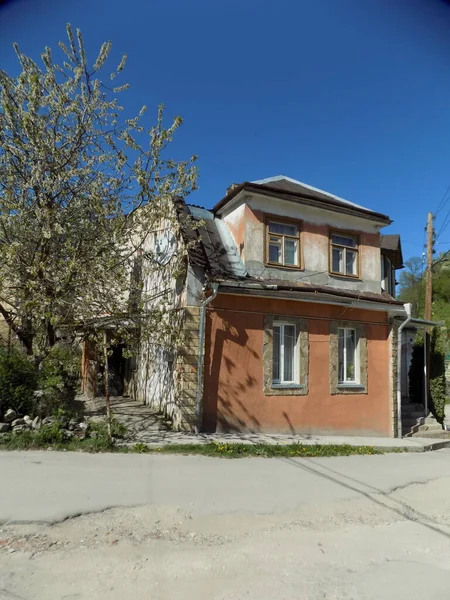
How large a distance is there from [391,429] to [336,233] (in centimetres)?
605

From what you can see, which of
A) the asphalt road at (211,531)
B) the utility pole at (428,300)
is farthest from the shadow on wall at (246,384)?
the utility pole at (428,300)

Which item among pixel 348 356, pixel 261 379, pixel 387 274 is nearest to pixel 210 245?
pixel 261 379

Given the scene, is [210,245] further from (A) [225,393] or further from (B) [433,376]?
(B) [433,376]

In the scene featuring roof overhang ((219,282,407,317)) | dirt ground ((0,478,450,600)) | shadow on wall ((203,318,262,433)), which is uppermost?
roof overhang ((219,282,407,317))

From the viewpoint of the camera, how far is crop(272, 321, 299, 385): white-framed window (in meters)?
11.0

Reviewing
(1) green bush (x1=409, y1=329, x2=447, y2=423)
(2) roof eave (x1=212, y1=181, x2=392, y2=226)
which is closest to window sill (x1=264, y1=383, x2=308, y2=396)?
(2) roof eave (x1=212, y1=181, x2=392, y2=226)

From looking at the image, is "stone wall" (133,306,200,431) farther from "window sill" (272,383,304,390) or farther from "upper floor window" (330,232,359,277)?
"upper floor window" (330,232,359,277)

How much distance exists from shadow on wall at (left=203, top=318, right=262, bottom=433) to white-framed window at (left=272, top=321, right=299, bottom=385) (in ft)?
2.89

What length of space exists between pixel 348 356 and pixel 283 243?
384 cm

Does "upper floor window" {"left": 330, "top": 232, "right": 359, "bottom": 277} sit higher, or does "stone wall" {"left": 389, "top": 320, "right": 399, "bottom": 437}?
"upper floor window" {"left": 330, "top": 232, "right": 359, "bottom": 277}

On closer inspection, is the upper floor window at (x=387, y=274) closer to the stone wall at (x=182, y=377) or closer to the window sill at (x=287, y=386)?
the window sill at (x=287, y=386)

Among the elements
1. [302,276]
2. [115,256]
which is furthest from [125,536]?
[302,276]

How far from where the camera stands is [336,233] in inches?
501

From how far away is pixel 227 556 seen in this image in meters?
4.11
